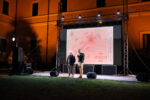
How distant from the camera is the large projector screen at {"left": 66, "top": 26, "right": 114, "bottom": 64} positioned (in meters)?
12.1

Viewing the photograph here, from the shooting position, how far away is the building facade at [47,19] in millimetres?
13156

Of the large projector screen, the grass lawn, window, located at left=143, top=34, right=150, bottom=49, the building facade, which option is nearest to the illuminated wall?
the building facade

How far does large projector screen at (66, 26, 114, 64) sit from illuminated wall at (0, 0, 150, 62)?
239 cm

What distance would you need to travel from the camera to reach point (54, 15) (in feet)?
54.6

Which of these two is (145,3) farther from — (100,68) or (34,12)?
(34,12)

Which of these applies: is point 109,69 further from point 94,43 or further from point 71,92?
point 71,92

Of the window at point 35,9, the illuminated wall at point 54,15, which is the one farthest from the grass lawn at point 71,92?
the window at point 35,9

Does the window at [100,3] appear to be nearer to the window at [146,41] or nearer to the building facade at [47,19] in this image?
the building facade at [47,19]

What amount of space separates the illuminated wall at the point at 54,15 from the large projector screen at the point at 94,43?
239 cm

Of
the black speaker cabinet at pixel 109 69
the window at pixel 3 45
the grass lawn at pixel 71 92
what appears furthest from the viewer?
the window at pixel 3 45

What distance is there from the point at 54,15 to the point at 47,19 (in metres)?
0.87

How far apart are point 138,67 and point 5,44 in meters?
12.9

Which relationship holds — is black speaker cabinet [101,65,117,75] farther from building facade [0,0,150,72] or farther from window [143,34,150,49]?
window [143,34,150,49]

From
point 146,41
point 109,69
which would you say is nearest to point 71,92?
point 109,69
